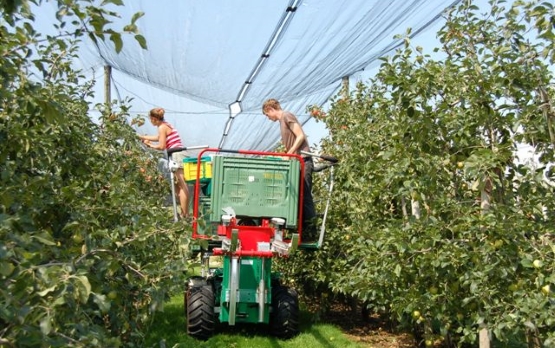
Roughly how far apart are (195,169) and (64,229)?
3359 mm

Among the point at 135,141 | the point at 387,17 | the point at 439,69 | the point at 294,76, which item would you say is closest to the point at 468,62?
the point at 439,69

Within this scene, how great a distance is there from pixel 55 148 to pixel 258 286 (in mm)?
2416

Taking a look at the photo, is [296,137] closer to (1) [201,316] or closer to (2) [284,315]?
(2) [284,315]

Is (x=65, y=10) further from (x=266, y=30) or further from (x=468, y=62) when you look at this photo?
(x=266, y=30)

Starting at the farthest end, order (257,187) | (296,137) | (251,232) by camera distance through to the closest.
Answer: (296,137), (257,187), (251,232)

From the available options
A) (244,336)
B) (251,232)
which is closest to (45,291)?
(251,232)

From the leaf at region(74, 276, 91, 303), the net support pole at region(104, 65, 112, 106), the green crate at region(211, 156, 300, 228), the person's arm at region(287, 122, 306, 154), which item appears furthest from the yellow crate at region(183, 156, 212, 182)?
the net support pole at region(104, 65, 112, 106)

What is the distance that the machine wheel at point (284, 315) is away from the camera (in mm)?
5512

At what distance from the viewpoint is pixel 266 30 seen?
8.21 metres

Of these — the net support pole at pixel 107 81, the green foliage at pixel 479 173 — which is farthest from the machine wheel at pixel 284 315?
the net support pole at pixel 107 81

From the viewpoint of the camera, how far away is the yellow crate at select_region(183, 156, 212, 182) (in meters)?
5.78

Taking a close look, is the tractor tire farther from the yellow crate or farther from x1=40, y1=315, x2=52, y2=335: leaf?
x1=40, y1=315, x2=52, y2=335: leaf

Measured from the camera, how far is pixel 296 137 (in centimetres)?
621

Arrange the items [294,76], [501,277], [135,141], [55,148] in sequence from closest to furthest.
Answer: [501,277], [55,148], [135,141], [294,76]
